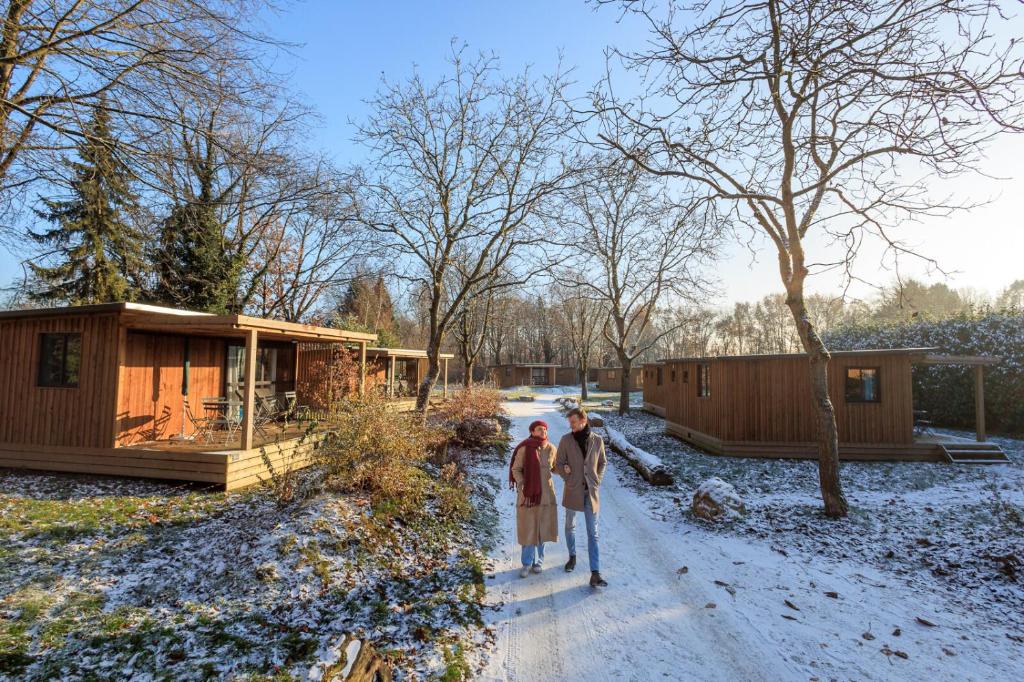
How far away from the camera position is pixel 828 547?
5.83m

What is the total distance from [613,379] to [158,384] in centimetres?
4021

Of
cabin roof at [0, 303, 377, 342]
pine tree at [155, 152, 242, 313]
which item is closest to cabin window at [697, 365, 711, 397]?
cabin roof at [0, 303, 377, 342]

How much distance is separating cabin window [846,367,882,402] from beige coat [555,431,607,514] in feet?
33.2

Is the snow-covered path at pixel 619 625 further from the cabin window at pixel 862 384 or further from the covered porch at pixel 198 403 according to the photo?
the cabin window at pixel 862 384

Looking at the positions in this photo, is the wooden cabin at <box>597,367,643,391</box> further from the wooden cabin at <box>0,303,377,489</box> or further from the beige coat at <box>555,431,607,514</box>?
the beige coat at <box>555,431,607,514</box>

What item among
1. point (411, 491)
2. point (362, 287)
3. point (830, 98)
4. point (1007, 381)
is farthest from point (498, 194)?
point (362, 287)

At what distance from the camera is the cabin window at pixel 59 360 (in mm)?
8266

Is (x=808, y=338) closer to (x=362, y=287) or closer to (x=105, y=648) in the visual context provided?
(x=105, y=648)

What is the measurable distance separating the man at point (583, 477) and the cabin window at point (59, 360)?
893 centimetres

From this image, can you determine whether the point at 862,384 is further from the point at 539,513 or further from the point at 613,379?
the point at 613,379

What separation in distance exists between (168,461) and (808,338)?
34.9 ft

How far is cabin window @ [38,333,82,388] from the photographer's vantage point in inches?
325

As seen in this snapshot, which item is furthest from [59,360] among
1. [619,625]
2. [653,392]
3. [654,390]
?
[653,392]

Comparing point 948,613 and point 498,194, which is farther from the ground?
point 498,194
